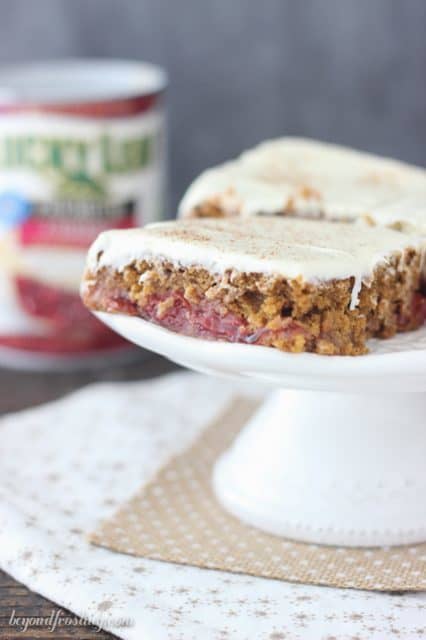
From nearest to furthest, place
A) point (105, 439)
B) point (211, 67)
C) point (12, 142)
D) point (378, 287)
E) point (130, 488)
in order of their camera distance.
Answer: point (378, 287), point (130, 488), point (105, 439), point (12, 142), point (211, 67)

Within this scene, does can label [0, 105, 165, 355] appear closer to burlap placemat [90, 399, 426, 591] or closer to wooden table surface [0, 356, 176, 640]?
wooden table surface [0, 356, 176, 640]

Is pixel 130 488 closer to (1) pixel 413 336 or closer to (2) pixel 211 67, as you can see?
(1) pixel 413 336

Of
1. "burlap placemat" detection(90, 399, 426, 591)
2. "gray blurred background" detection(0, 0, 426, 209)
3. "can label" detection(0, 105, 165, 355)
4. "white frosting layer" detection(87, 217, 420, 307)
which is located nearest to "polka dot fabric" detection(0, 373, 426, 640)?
"burlap placemat" detection(90, 399, 426, 591)

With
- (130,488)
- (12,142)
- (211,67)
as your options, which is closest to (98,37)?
(211,67)

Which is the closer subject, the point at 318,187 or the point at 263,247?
the point at 263,247

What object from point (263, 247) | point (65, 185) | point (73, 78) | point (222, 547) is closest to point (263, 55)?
point (73, 78)

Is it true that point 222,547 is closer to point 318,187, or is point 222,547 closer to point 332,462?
point 332,462
